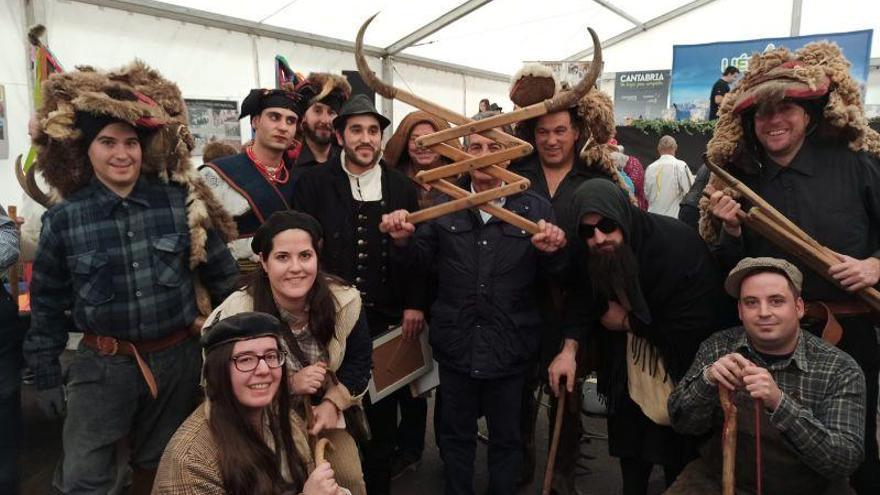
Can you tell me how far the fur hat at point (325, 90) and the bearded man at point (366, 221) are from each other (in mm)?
697

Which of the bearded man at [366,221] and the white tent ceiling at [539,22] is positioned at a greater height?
the white tent ceiling at [539,22]

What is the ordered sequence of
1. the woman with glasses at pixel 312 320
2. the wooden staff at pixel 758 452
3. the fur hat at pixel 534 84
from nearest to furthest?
the wooden staff at pixel 758 452
the woman with glasses at pixel 312 320
the fur hat at pixel 534 84

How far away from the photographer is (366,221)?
9.83ft

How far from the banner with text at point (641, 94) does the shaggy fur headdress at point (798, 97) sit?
8.20 meters

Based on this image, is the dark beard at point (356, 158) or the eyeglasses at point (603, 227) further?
the dark beard at point (356, 158)

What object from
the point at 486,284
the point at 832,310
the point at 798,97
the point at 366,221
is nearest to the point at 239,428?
the point at 486,284

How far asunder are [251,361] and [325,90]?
89.9 inches

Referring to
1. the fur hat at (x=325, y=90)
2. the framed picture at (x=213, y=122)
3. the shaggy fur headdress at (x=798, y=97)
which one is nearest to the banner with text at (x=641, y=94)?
the framed picture at (x=213, y=122)

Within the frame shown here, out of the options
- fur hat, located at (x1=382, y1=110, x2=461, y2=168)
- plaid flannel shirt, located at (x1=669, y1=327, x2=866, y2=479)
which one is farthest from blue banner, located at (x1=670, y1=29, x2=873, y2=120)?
plaid flannel shirt, located at (x1=669, y1=327, x2=866, y2=479)

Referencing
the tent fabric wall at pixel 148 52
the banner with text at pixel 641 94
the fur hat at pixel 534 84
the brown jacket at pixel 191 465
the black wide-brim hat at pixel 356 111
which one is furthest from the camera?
the banner with text at pixel 641 94

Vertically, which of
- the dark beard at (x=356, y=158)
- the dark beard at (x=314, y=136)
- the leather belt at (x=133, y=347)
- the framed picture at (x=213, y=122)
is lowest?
the leather belt at (x=133, y=347)

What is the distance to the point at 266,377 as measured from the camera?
1894 millimetres

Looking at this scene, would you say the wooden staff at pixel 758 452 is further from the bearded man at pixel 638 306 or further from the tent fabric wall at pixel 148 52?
the tent fabric wall at pixel 148 52

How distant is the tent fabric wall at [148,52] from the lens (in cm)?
584
